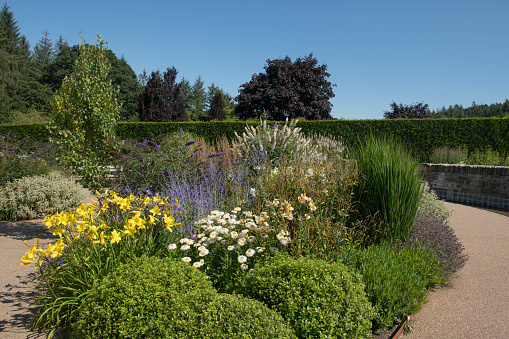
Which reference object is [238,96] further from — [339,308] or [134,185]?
[339,308]

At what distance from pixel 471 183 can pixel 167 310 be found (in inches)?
393

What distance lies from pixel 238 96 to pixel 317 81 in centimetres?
591

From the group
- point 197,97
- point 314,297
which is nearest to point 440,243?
point 314,297

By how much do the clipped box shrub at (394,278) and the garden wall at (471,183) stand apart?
6997 millimetres

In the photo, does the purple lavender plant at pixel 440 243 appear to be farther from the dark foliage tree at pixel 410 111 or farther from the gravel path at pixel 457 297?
the dark foliage tree at pixel 410 111

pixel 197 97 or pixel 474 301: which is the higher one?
pixel 197 97

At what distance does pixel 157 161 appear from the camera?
542cm

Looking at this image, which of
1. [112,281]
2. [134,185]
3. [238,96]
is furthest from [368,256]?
[238,96]

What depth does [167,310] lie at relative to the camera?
2.06 m

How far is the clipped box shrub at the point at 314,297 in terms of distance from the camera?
2.08 metres

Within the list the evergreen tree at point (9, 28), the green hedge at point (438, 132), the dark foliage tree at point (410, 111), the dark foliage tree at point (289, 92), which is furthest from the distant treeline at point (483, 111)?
the evergreen tree at point (9, 28)

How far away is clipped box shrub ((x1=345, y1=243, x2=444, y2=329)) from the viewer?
269cm

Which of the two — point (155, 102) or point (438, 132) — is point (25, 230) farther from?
point (155, 102)

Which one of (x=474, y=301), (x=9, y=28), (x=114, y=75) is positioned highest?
(x=9, y=28)
